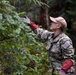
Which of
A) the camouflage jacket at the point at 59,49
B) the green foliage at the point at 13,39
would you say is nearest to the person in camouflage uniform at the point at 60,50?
the camouflage jacket at the point at 59,49

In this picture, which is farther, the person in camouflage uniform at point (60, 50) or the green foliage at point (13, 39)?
the person in camouflage uniform at point (60, 50)

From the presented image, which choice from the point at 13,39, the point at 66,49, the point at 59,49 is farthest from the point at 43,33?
the point at 13,39

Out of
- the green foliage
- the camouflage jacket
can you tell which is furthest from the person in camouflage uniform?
the green foliage

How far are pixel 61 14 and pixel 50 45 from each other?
31.5 ft

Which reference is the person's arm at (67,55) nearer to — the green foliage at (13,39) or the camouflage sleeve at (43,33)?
the camouflage sleeve at (43,33)

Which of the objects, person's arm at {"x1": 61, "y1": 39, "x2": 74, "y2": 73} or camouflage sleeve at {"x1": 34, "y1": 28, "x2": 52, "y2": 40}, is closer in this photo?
person's arm at {"x1": 61, "y1": 39, "x2": 74, "y2": 73}

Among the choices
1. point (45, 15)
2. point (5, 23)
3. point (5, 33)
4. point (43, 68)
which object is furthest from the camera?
point (45, 15)

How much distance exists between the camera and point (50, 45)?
597 cm

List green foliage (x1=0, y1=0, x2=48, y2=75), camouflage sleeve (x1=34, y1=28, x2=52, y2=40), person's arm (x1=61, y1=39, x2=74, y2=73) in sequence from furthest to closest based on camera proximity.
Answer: camouflage sleeve (x1=34, y1=28, x2=52, y2=40)
person's arm (x1=61, y1=39, x2=74, y2=73)
green foliage (x1=0, y1=0, x2=48, y2=75)

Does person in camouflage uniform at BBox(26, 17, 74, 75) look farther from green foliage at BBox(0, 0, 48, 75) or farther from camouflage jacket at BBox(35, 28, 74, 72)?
green foliage at BBox(0, 0, 48, 75)

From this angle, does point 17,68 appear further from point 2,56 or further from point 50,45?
point 50,45

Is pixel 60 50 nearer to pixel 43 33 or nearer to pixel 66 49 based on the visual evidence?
pixel 66 49

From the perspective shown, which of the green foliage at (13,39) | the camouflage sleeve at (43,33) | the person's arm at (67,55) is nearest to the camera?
the green foliage at (13,39)

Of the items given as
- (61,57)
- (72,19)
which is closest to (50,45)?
(61,57)
